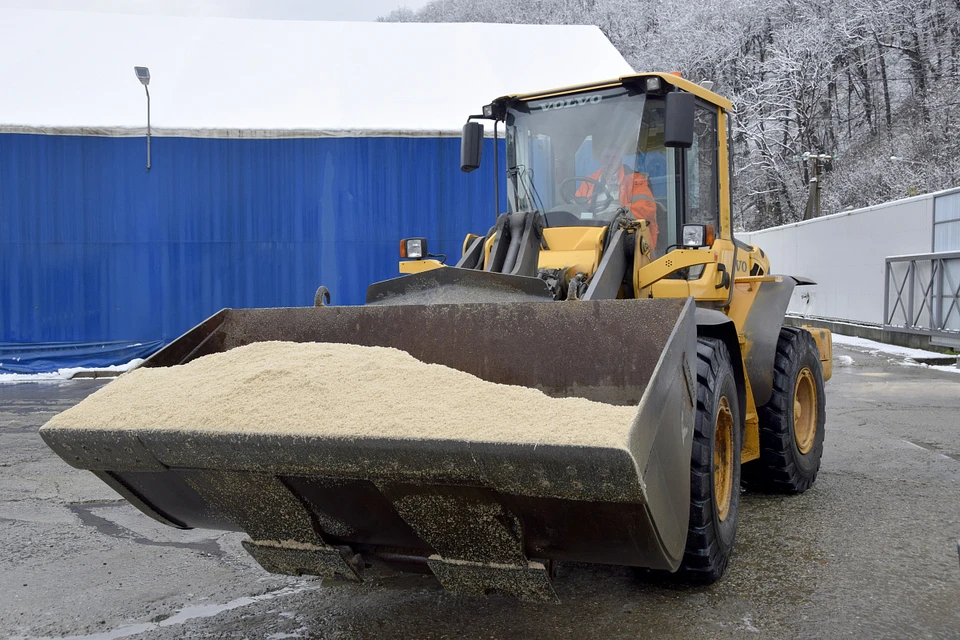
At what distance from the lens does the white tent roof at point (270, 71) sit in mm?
14773

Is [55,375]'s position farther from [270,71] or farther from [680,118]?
[680,118]

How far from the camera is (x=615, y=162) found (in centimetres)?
531

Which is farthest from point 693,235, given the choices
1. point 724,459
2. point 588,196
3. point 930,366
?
point 930,366

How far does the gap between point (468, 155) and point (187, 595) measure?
3.45 meters

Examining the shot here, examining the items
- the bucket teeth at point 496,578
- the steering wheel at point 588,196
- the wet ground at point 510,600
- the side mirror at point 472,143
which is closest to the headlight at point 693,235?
the steering wheel at point 588,196

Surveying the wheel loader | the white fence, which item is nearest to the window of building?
the white fence

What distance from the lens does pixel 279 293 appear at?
48.8ft

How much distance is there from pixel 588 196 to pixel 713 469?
216 cm

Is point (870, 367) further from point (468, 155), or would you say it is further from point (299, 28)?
point (299, 28)

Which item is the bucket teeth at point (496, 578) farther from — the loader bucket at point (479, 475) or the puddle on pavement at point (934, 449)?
the puddle on pavement at point (934, 449)

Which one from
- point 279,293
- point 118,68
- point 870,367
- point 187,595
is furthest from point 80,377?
point 870,367

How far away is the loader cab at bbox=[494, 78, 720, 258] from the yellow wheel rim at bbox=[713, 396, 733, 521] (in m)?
1.44

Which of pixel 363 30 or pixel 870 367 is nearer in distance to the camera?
pixel 870 367

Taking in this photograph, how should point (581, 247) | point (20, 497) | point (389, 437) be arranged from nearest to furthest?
1. point (389, 437)
2. point (581, 247)
3. point (20, 497)
